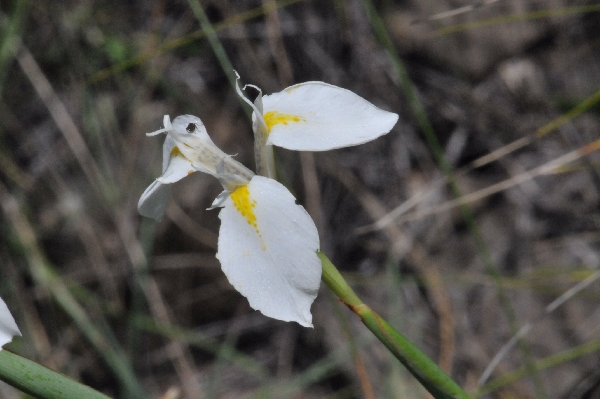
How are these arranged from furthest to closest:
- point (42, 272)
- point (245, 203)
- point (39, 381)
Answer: point (42, 272), point (245, 203), point (39, 381)

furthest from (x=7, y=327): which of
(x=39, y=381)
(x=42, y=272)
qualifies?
(x=42, y=272)

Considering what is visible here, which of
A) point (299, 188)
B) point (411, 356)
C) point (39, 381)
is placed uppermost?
point (299, 188)

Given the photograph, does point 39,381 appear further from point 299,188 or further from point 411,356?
point 299,188

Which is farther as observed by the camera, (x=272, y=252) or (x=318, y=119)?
(x=318, y=119)

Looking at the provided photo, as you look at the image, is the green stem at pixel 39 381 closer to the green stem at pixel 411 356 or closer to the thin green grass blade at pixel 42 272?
the green stem at pixel 411 356

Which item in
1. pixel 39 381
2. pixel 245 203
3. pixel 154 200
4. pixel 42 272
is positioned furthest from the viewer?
pixel 42 272

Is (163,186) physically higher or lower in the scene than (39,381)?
higher

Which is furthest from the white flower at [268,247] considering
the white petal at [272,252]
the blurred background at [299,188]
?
the blurred background at [299,188]
